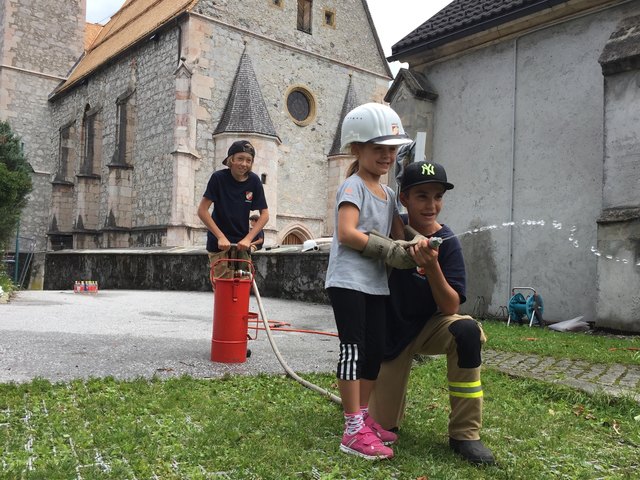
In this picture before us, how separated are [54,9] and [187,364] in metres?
35.4

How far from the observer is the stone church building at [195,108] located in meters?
22.3

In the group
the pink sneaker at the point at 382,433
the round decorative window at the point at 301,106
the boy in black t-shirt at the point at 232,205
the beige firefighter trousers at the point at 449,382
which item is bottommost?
the pink sneaker at the point at 382,433

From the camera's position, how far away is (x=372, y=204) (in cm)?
298

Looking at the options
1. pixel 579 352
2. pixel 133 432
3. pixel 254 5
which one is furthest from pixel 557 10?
pixel 254 5

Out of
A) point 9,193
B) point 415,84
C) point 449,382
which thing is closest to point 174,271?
point 9,193

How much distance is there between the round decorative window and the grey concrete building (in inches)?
567

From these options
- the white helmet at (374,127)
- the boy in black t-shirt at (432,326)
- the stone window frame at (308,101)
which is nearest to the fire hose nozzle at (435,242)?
the boy in black t-shirt at (432,326)

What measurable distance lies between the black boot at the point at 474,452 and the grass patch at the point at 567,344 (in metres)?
3.21

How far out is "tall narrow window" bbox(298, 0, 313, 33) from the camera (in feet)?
84.9

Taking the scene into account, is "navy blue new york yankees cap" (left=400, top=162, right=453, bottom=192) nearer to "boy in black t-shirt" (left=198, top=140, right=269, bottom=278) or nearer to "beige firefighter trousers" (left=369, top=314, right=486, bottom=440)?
"beige firefighter trousers" (left=369, top=314, right=486, bottom=440)

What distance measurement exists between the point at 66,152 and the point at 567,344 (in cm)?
3042

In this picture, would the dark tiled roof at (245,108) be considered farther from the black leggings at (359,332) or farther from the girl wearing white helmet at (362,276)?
the black leggings at (359,332)

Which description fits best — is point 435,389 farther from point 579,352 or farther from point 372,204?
point 579,352

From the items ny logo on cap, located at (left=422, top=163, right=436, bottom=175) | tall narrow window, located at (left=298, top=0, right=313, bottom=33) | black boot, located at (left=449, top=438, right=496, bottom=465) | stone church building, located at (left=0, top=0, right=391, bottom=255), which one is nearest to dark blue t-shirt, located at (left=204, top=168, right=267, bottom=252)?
ny logo on cap, located at (left=422, top=163, right=436, bottom=175)
